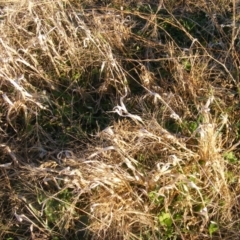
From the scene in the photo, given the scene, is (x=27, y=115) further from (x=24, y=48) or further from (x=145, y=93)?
(x=145, y=93)

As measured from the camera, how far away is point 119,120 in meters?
2.59

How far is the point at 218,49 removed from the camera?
3.06m

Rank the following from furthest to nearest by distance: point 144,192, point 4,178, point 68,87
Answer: point 68,87 < point 4,178 < point 144,192

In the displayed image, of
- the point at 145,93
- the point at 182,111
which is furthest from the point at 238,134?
the point at 145,93

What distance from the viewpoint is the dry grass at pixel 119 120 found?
7.65ft

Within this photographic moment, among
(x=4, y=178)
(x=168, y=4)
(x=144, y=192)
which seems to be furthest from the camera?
(x=168, y=4)

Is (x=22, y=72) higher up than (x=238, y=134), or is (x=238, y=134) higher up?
(x=22, y=72)

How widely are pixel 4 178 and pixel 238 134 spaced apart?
1.24m

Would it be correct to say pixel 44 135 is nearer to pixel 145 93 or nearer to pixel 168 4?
pixel 145 93

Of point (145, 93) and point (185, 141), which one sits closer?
point (185, 141)

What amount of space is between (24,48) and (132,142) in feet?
3.42

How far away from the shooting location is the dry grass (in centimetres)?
233

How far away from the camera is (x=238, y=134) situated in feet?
8.55

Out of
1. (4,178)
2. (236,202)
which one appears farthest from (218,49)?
(4,178)
